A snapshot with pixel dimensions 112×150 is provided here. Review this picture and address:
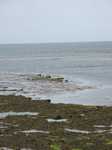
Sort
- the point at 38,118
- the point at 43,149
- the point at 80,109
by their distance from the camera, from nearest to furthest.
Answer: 1. the point at 43,149
2. the point at 38,118
3. the point at 80,109

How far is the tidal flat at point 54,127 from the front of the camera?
1767 cm

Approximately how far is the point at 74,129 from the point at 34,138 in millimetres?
3071

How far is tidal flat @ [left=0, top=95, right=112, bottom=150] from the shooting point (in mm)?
17672

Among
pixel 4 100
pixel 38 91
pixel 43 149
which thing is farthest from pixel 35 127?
pixel 38 91

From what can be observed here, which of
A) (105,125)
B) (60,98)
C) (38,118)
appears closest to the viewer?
(105,125)

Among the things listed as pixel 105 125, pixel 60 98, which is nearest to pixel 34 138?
pixel 105 125

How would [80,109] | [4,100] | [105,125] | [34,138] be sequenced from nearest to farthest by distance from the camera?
1. [34,138]
2. [105,125]
3. [80,109]
4. [4,100]

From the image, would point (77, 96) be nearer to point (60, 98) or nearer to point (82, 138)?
point (60, 98)

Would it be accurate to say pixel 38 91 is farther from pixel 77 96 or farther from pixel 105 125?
pixel 105 125

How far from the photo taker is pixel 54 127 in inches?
Answer: 858

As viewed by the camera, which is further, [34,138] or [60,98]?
[60,98]

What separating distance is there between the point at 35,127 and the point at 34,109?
7875 mm

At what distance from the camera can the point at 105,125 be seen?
22.6m

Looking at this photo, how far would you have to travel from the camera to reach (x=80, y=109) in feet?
96.2
